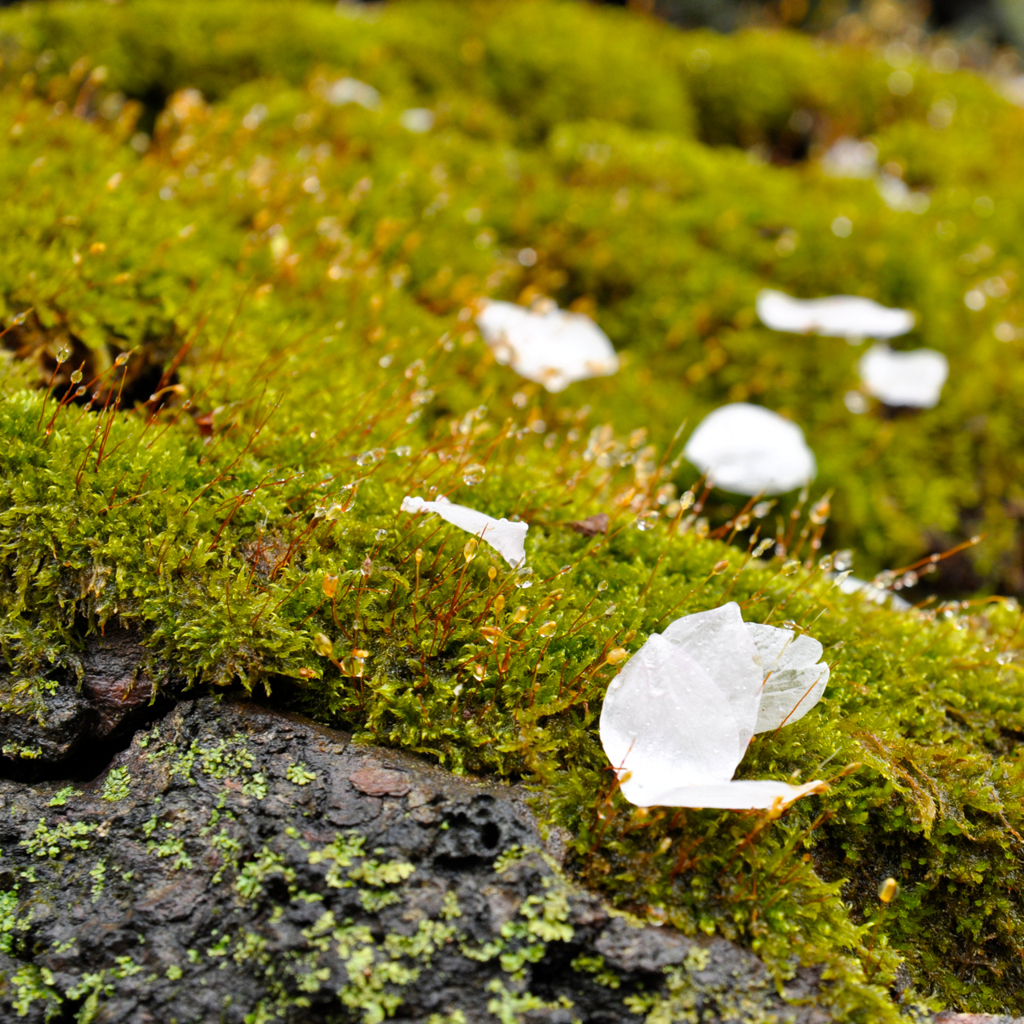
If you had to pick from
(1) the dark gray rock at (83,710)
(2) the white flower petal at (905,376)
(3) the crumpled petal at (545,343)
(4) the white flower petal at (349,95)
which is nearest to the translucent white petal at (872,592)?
(3) the crumpled petal at (545,343)

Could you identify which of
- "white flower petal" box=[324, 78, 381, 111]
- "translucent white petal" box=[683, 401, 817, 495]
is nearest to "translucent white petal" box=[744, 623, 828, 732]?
"translucent white petal" box=[683, 401, 817, 495]

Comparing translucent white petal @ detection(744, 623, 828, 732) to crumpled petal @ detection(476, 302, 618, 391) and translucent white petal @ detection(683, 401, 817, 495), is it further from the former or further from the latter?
crumpled petal @ detection(476, 302, 618, 391)

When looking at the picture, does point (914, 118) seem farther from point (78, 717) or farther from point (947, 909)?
point (78, 717)

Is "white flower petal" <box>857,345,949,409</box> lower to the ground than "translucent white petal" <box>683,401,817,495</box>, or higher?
higher

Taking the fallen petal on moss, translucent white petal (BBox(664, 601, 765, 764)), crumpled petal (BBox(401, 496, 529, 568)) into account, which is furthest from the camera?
crumpled petal (BBox(401, 496, 529, 568))

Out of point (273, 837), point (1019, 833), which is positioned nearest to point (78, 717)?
point (273, 837)

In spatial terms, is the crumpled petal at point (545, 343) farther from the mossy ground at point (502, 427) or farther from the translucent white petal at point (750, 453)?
the translucent white petal at point (750, 453)
